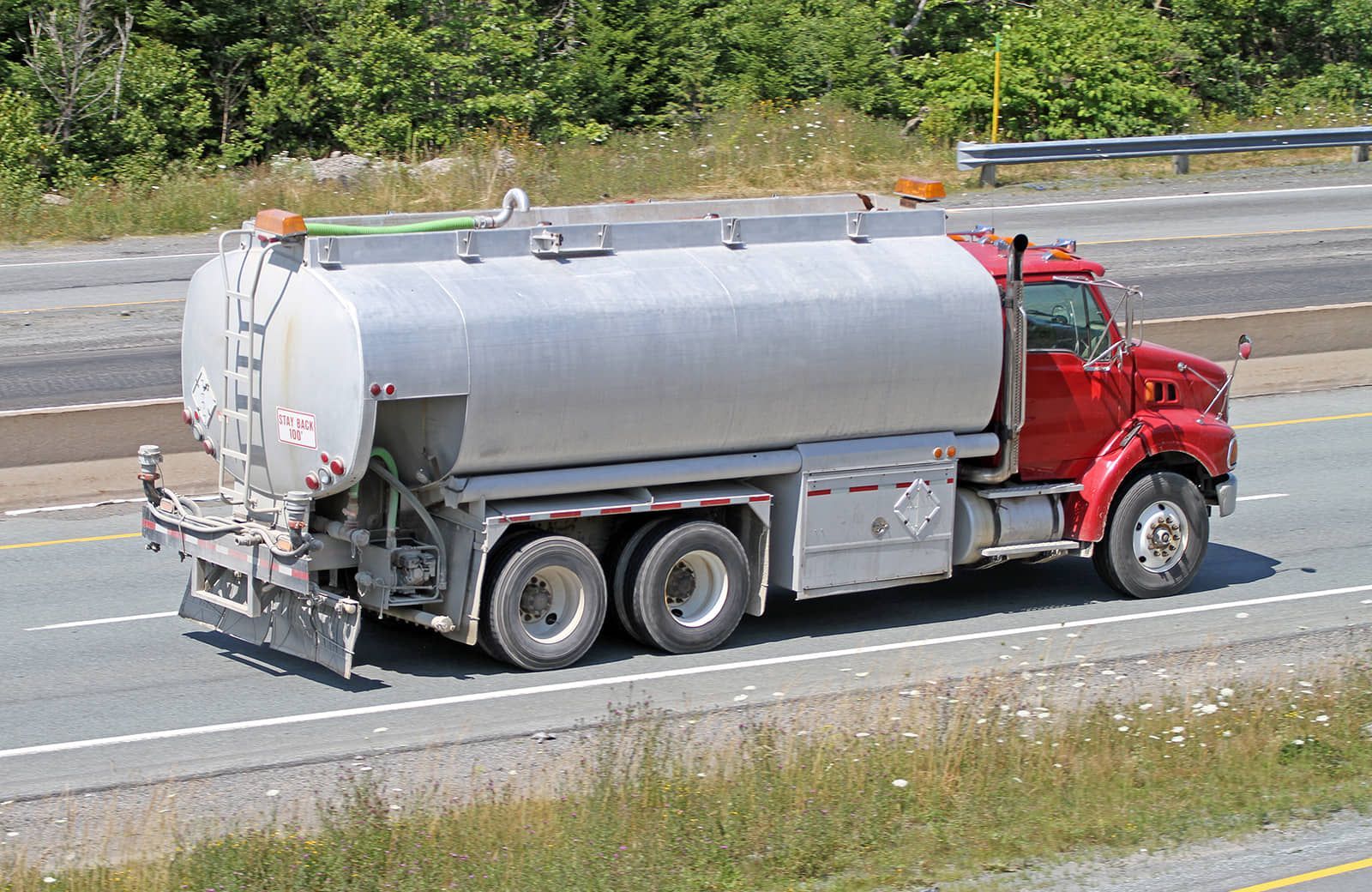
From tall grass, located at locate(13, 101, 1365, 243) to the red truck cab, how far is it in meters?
16.2

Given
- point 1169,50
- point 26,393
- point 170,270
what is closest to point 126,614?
point 26,393

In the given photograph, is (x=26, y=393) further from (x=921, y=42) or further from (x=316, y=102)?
(x=921, y=42)

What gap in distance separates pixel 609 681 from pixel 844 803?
10.2 feet

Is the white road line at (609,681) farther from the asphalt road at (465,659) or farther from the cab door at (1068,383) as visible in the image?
the cab door at (1068,383)

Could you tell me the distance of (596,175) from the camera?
99.9 ft

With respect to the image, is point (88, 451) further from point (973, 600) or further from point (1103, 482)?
point (1103, 482)

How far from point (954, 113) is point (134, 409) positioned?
25.1m

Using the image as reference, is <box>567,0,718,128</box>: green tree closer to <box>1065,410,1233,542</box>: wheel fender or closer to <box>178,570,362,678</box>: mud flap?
<box>1065,410,1233,542</box>: wheel fender

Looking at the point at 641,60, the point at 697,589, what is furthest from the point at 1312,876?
the point at 641,60

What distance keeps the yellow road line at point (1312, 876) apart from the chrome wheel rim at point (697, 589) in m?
4.60

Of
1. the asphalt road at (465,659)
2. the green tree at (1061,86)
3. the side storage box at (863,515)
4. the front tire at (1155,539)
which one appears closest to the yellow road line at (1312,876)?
the asphalt road at (465,659)

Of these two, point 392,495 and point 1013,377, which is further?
point 1013,377

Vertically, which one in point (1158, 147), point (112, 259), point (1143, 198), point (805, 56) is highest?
point (805, 56)

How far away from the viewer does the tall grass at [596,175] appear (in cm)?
2775
